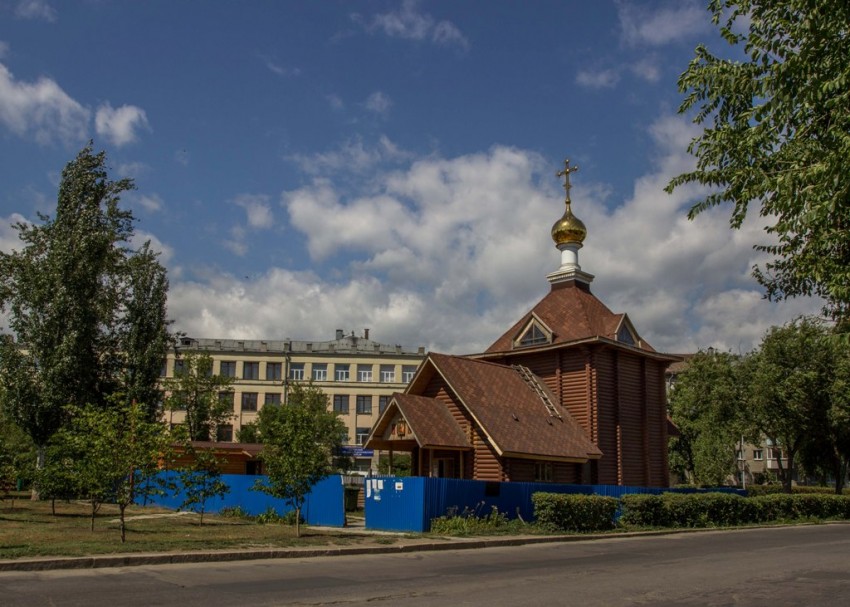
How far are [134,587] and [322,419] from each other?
45.3m

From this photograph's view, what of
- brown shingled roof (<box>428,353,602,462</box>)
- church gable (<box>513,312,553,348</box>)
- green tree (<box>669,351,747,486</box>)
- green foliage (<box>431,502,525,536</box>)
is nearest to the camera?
green foliage (<box>431,502,525,536</box>)

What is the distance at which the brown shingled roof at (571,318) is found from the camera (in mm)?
32469

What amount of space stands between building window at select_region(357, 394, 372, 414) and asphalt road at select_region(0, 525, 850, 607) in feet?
210

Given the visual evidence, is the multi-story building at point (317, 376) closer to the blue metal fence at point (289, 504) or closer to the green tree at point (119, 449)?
the blue metal fence at point (289, 504)

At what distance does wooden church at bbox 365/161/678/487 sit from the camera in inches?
1060

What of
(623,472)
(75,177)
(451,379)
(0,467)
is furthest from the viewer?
(75,177)

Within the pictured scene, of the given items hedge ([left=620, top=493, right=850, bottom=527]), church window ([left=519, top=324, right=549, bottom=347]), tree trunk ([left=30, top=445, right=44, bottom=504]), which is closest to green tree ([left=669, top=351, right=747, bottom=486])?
hedge ([left=620, top=493, right=850, bottom=527])

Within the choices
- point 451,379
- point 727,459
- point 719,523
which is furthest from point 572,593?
point 727,459

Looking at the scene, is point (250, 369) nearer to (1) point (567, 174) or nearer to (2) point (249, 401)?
(2) point (249, 401)

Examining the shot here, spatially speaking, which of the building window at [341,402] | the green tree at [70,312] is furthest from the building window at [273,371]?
the green tree at [70,312]

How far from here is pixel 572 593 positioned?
36.5 ft

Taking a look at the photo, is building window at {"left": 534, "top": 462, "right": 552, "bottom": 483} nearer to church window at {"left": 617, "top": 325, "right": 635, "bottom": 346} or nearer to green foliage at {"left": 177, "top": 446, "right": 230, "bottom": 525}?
church window at {"left": 617, "top": 325, "right": 635, "bottom": 346}

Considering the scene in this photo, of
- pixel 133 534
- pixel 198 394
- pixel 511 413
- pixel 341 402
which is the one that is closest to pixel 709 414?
pixel 511 413

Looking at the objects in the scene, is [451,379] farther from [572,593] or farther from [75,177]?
[75,177]
